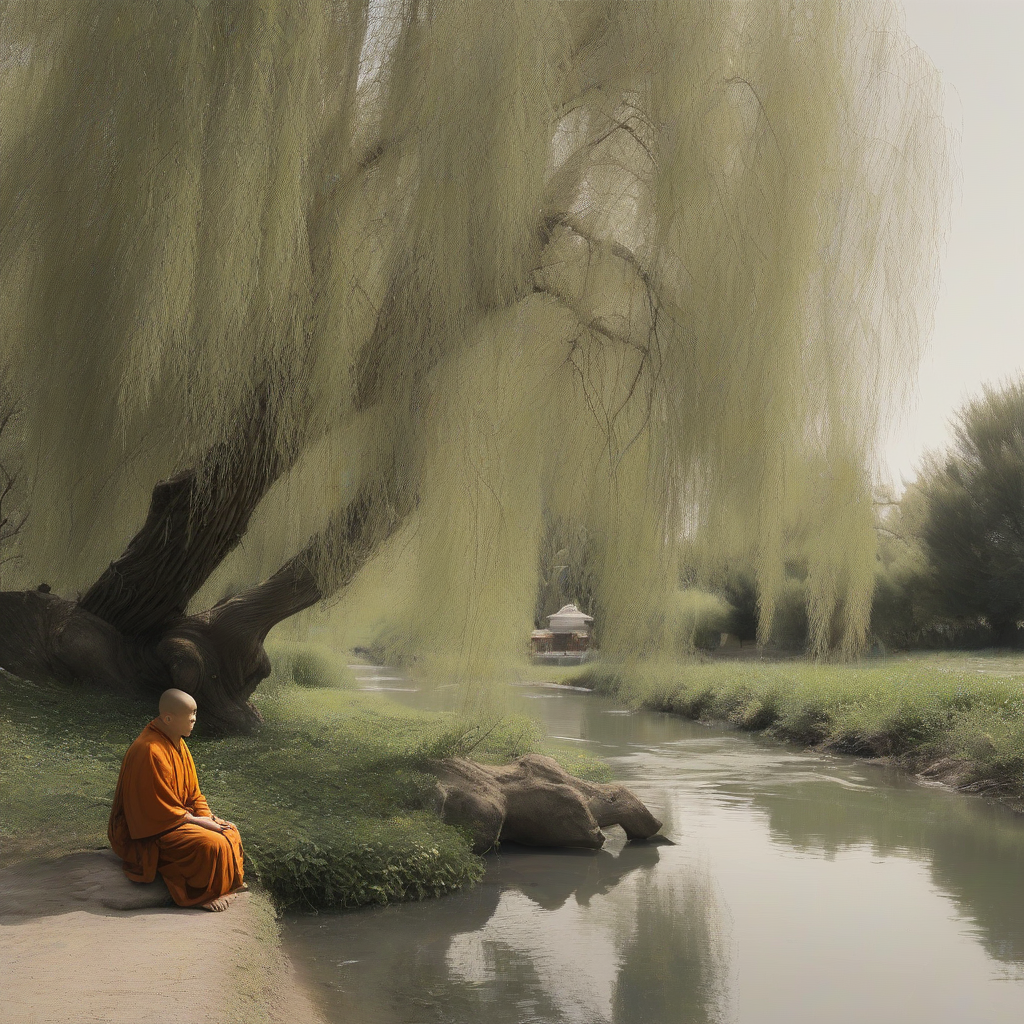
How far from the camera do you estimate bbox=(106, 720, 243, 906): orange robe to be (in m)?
5.43

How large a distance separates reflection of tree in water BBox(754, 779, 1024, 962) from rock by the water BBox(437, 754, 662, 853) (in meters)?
1.72

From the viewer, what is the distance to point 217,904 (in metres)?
5.44

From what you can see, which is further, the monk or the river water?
the river water

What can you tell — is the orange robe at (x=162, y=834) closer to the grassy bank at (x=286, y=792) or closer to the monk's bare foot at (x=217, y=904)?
the monk's bare foot at (x=217, y=904)

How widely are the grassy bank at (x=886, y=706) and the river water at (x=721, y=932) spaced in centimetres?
138

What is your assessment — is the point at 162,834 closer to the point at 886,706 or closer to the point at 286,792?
the point at 286,792

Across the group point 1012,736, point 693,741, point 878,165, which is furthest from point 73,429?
point 693,741

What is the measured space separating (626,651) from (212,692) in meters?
5.03

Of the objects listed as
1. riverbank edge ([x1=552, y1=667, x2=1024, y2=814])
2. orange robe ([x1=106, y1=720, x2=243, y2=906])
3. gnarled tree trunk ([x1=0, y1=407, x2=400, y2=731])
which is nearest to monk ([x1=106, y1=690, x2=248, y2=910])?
orange robe ([x1=106, y1=720, x2=243, y2=906])

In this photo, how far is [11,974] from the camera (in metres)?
4.14

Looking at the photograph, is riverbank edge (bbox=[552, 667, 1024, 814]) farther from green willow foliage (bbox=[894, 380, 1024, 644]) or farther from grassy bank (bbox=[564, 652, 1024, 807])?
green willow foliage (bbox=[894, 380, 1024, 644])

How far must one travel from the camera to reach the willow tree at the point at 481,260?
6.11 metres

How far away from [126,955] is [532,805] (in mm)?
5180

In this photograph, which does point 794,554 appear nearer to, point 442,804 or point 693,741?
point 442,804
